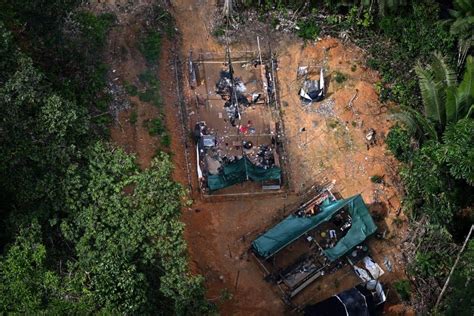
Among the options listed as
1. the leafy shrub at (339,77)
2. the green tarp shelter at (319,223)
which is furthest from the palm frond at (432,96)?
the leafy shrub at (339,77)

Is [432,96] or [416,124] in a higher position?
[432,96]

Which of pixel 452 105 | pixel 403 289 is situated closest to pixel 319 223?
pixel 403 289

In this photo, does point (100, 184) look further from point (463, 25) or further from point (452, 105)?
point (463, 25)

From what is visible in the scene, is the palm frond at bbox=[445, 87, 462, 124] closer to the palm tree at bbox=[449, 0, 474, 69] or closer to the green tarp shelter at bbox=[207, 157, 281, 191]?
the palm tree at bbox=[449, 0, 474, 69]

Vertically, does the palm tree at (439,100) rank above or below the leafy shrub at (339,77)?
below

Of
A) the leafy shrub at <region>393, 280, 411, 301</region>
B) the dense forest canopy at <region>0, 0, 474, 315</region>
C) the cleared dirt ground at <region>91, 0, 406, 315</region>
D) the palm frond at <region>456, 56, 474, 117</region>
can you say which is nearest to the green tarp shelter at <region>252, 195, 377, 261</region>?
the cleared dirt ground at <region>91, 0, 406, 315</region>

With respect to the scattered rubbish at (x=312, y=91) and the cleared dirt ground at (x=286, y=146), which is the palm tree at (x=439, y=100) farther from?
the scattered rubbish at (x=312, y=91)
